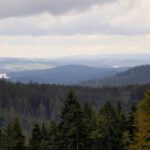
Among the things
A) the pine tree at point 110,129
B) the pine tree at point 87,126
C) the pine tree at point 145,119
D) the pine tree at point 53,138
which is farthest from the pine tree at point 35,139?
the pine tree at point 145,119

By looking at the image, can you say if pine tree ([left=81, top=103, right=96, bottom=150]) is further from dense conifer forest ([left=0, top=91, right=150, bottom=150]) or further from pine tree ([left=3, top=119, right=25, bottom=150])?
pine tree ([left=3, top=119, right=25, bottom=150])

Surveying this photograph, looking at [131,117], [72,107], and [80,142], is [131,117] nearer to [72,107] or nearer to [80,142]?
[80,142]

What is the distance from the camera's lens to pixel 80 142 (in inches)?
2047

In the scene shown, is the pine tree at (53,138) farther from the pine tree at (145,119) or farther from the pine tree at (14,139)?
the pine tree at (145,119)

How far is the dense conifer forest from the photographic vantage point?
49.4m

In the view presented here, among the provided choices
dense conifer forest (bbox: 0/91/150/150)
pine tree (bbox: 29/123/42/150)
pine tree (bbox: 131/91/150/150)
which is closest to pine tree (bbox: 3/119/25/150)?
dense conifer forest (bbox: 0/91/150/150)

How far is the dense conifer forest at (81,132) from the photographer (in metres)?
49.4

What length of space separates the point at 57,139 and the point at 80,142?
296 cm

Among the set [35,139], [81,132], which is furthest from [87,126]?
[35,139]

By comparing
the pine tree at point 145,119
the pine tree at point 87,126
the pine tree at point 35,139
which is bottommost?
the pine tree at point 35,139

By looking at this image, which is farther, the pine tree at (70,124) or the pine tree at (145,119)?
the pine tree at (70,124)

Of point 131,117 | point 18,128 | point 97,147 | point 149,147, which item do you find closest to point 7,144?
point 18,128

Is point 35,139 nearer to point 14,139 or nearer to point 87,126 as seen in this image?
point 14,139

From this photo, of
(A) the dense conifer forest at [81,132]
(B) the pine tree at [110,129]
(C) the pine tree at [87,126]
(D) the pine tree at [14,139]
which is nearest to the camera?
(A) the dense conifer forest at [81,132]
